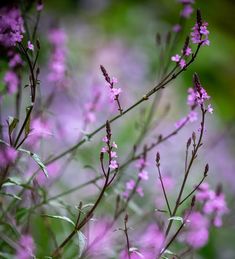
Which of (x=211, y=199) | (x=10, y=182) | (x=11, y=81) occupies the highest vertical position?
(x=11, y=81)

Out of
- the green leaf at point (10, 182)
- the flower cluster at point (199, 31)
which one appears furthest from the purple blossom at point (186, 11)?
the green leaf at point (10, 182)

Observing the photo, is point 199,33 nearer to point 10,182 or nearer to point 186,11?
point 186,11

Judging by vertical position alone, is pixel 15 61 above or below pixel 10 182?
above

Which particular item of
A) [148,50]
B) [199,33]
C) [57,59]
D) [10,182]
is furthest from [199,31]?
[148,50]

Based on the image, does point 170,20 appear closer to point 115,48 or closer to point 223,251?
point 115,48

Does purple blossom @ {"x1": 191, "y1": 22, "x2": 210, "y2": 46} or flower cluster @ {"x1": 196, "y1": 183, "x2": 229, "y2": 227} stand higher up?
purple blossom @ {"x1": 191, "y1": 22, "x2": 210, "y2": 46}

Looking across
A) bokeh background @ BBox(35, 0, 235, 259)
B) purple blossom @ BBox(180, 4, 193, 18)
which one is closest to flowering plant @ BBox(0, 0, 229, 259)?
purple blossom @ BBox(180, 4, 193, 18)

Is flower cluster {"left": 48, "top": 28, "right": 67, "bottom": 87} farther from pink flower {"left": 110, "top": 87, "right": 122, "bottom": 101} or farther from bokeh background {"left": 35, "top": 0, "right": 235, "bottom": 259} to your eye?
bokeh background {"left": 35, "top": 0, "right": 235, "bottom": 259}
